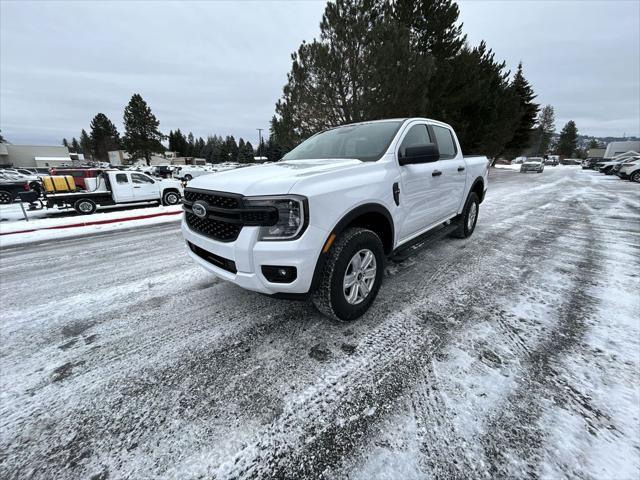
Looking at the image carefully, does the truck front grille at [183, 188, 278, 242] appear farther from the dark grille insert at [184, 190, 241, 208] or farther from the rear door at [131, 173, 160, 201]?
the rear door at [131, 173, 160, 201]

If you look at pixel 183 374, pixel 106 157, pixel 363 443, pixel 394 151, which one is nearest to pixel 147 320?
pixel 183 374

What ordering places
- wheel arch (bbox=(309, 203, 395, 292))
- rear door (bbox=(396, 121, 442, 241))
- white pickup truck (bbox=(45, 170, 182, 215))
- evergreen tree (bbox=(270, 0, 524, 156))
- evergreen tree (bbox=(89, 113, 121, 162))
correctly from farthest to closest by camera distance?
evergreen tree (bbox=(89, 113, 121, 162)) < evergreen tree (bbox=(270, 0, 524, 156)) < white pickup truck (bbox=(45, 170, 182, 215)) < rear door (bbox=(396, 121, 442, 241)) < wheel arch (bbox=(309, 203, 395, 292))

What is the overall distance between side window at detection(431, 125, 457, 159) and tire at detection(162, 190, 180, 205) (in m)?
11.6

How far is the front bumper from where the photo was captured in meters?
1.96

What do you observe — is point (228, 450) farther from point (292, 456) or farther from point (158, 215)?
point (158, 215)

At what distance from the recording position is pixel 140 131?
52.4 metres

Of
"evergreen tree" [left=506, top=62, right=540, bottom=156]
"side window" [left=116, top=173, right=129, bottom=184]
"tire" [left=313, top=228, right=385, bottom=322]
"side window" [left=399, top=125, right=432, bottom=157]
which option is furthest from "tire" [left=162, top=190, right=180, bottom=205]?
"evergreen tree" [left=506, top=62, right=540, bottom=156]

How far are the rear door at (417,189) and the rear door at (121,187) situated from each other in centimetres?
1173

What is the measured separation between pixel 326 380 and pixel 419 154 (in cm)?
211

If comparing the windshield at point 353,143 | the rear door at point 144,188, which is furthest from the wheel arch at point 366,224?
the rear door at point 144,188

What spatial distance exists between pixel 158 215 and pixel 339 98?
10604mm

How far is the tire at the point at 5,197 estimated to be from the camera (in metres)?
12.2

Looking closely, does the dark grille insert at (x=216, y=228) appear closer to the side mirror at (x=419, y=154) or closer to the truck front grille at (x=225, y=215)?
the truck front grille at (x=225, y=215)

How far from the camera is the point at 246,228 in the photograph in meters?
2.05
